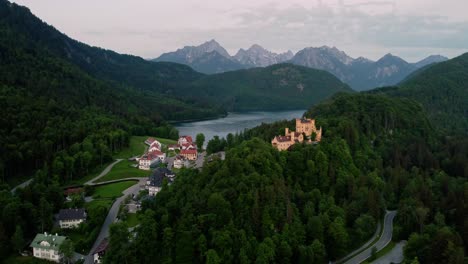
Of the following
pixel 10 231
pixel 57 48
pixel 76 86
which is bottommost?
pixel 10 231

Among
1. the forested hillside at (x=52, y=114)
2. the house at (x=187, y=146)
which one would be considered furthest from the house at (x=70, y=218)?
the house at (x=187, y=146)

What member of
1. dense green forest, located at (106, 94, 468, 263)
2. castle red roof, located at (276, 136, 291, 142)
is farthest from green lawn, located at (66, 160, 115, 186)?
castle red roof, located at (276, 136, 291, 142)

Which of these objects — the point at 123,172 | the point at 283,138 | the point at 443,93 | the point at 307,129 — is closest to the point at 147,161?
the point at 123,172

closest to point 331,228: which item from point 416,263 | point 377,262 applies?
point 377,262

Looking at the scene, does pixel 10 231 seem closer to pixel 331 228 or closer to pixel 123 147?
pixel 331 228

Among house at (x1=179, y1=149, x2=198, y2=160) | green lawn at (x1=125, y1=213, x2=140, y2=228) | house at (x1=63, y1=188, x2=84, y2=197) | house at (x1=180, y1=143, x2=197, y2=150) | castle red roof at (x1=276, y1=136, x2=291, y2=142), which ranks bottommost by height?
green lawn at (x1=125, y1=213, x2=140, y2=228)

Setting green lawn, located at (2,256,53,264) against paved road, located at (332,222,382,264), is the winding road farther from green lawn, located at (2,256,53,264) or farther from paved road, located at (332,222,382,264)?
paved road, located at (332,222,382,264)
